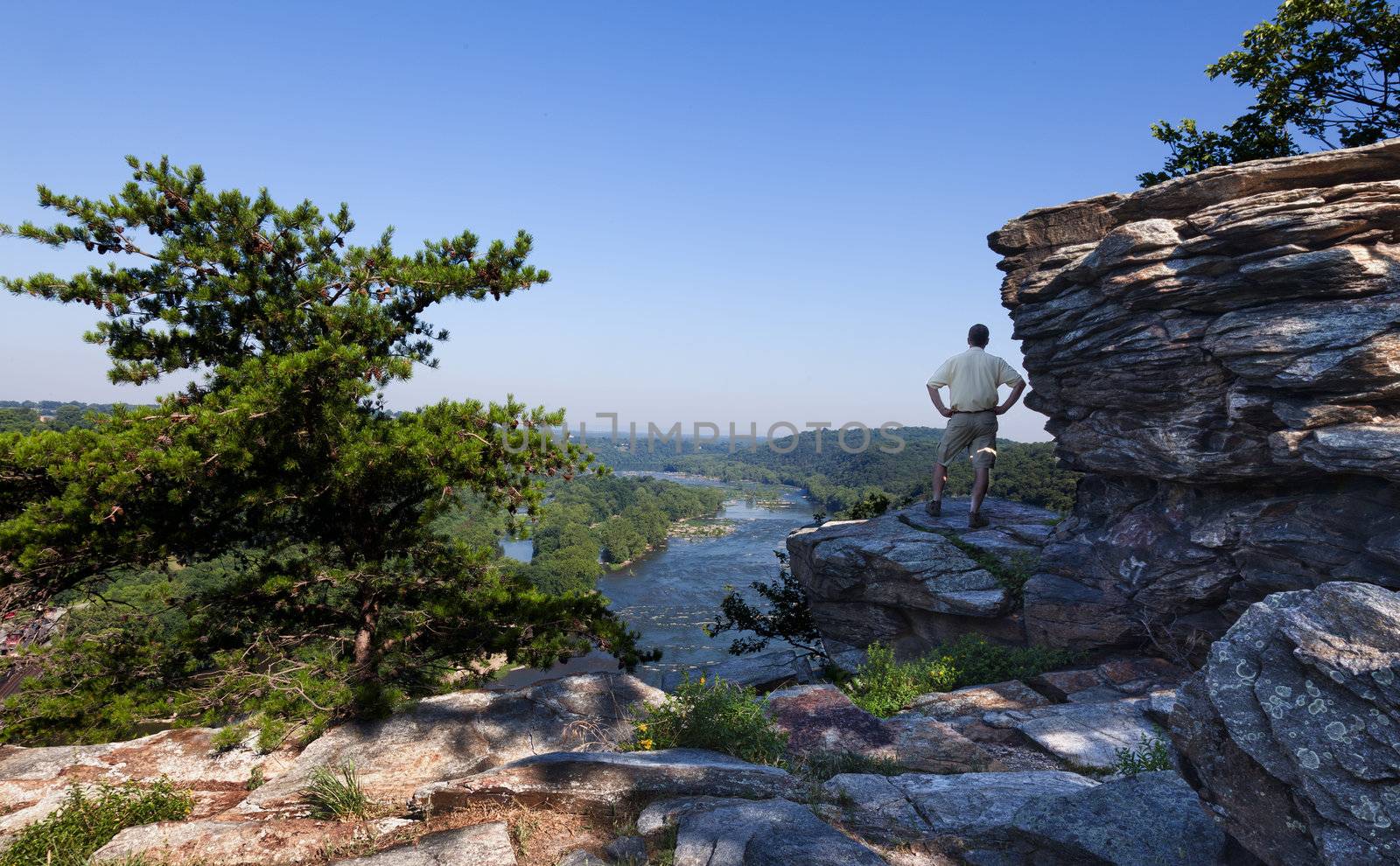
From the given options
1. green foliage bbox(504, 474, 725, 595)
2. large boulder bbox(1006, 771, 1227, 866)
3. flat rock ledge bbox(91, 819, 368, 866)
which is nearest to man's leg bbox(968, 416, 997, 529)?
large boulder bbox(1006, 771, 1227, 866)

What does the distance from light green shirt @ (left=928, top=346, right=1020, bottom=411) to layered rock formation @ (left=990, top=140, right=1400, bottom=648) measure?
106 cm

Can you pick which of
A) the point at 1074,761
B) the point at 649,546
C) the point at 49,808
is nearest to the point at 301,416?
the point at 49,808

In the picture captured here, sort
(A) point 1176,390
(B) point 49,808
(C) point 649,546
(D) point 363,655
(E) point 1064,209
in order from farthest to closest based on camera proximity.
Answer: (C) point 649,546 < (E) point 1064,209 < (A) point 1176,390 < (D) point 363,655 < (B) point 49,808

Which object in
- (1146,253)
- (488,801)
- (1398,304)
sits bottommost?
(488,801)

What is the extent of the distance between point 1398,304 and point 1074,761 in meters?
6.92

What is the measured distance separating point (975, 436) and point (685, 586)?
174 ft

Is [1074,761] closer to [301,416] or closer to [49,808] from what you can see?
[301,416]

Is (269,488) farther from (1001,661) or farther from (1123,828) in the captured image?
(1001,661)

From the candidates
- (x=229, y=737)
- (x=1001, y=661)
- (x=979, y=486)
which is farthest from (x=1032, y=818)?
(x=979, y=486)

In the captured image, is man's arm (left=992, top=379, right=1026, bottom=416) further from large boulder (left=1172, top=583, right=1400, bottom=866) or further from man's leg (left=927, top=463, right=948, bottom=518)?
large boulder (left=1172, top=583, right=1400, bottom=866)

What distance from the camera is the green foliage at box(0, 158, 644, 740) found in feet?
19.5

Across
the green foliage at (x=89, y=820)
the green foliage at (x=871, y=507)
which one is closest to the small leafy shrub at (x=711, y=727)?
the green foliage at (x=89, y=820)

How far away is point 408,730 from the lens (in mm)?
6480

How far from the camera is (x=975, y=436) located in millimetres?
11516
